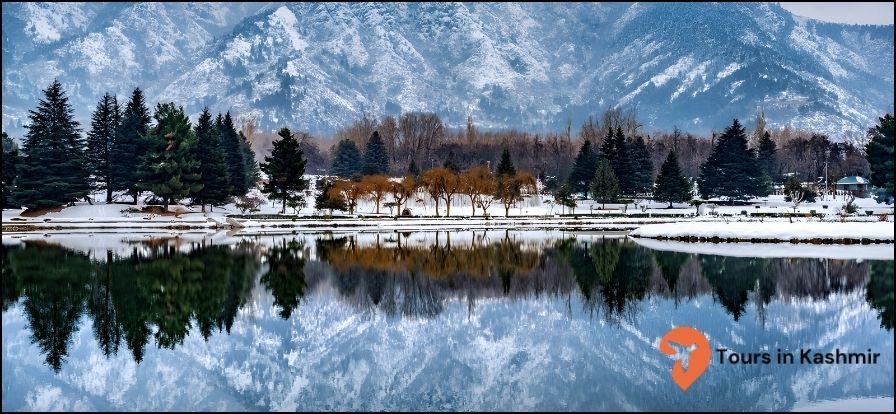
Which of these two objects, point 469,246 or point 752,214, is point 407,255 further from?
point 752,214

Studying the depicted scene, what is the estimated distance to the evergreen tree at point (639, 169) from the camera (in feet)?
329

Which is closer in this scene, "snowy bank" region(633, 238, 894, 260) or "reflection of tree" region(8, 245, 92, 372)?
"reflection of tree" region(8, 245, 92, 372)

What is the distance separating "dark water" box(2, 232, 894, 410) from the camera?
14.5 m

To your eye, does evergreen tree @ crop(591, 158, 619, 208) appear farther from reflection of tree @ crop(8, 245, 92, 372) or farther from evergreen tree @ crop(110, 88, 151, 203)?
reflection of tree @ crop(8, 245, 92, 372)

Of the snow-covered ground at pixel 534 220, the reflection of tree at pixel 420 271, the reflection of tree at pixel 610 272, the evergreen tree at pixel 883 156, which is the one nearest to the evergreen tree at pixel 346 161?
the snow-covered ground at pixel 534 220

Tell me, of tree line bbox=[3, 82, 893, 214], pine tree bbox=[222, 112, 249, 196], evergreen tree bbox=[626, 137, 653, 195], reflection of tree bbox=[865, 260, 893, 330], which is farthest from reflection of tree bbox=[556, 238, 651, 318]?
evergreen tree bbox=[626, 137, 653, 195]

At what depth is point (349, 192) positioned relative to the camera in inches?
3376

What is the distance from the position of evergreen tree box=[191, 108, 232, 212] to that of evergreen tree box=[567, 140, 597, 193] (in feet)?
145

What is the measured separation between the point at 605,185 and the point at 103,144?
54.4 m

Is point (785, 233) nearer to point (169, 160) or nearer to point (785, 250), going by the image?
point (785, 250)

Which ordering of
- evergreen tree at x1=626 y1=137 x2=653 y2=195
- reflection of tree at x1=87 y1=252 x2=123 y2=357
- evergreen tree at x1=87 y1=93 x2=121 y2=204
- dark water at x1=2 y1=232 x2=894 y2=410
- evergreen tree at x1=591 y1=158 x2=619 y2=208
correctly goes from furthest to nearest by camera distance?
evergreen tree at x1=626 y1=137 x2=653 y2=195
evergreen tree at x1=591 y1=158 x2=619 y2=208
evergreen tree at x1=87 y1=93 x2=121 y2=204
reflection of tree at x1=87 y1=252 x2=123 y2=357
dark water at x1=2 y1=232 x2=894 y2=410

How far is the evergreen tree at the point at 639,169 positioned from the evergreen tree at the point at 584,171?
4.74 meters

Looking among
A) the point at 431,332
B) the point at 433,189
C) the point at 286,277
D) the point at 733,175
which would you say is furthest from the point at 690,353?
the point at 733,175

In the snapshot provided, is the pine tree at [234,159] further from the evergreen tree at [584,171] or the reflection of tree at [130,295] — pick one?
the reflection of tree at [130,295]
